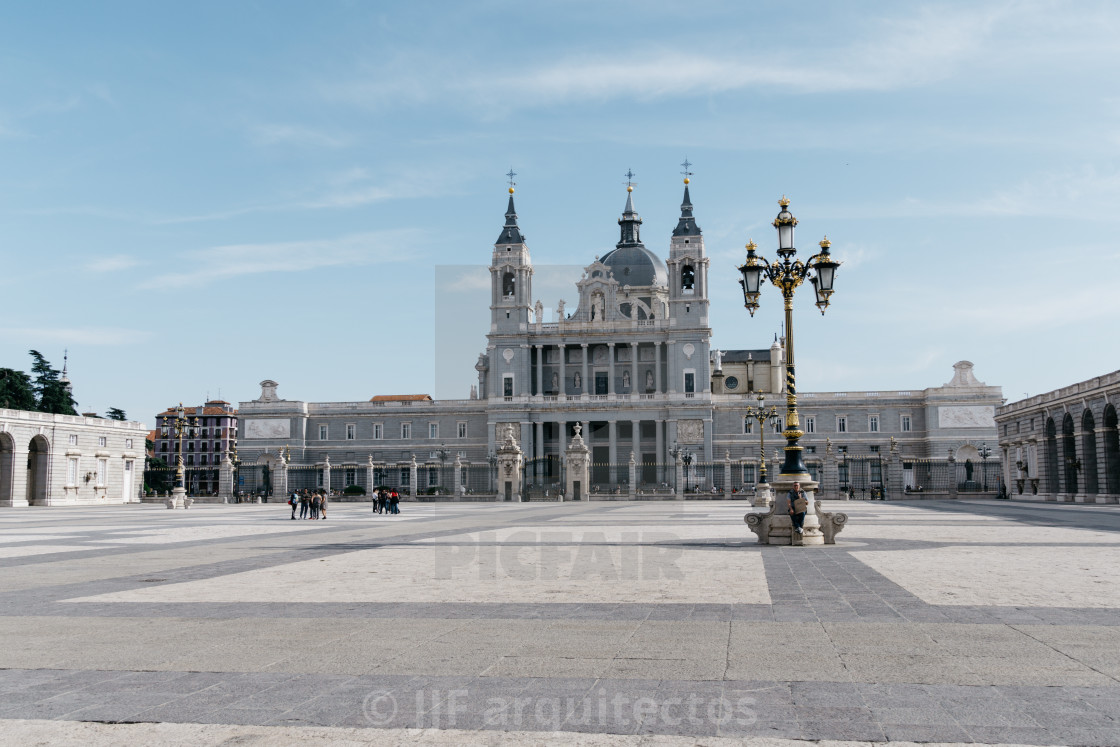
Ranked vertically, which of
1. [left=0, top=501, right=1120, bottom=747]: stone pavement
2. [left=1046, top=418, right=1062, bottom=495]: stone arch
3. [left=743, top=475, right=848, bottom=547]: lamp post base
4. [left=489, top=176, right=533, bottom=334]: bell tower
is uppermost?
[left=489, top=176, right=533, bottom=334]: bell tower

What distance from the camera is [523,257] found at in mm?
90312

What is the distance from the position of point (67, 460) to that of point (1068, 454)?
6492 centimetres

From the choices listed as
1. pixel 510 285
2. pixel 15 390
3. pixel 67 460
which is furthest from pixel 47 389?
pixel 510 285

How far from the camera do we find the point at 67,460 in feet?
221

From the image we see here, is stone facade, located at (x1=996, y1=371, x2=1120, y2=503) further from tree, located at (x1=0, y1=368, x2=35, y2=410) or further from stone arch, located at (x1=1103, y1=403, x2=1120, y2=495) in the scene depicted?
tree, located at (x1=0, y1=368, x2=35, y2=410)

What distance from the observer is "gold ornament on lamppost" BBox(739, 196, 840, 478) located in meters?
18.7

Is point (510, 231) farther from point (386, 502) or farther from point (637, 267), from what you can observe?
point (386, 502)

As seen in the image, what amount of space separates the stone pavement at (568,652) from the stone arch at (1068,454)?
41107 millimetres

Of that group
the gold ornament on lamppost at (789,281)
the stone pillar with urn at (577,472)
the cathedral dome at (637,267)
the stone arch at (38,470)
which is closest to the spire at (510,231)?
the cathedral dome at (637,267)

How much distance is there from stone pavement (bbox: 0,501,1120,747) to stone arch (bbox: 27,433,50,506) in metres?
56.6

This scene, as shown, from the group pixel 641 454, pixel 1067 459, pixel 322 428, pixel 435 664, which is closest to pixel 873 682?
Result: pixel 435 664

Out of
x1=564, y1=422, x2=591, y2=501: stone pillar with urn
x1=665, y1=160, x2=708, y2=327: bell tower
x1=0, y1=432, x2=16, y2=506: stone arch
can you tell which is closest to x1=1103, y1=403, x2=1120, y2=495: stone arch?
x1=564, y1=422, x2=591, y2=501: stone pillar with urn

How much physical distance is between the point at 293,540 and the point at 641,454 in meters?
68.4

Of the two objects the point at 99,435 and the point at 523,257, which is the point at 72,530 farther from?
the point at 523,257
